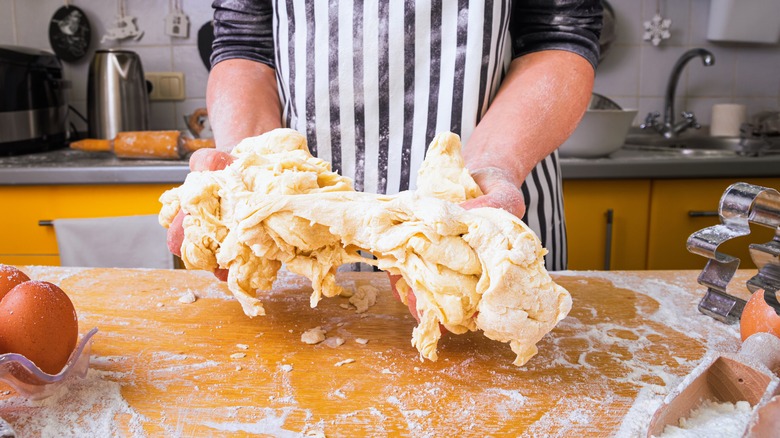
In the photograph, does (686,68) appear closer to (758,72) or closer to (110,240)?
(758,72)

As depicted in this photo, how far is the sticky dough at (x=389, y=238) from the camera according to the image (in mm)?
848

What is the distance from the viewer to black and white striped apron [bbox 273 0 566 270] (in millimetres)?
1343

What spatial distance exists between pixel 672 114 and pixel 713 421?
2388 mm

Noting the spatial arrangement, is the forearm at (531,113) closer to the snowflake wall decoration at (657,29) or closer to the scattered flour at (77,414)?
the scattered flour at (77,414)

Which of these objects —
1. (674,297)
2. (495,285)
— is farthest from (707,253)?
(495,285)

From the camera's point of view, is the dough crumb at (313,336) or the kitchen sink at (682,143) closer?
the dough crumb at (313,336)

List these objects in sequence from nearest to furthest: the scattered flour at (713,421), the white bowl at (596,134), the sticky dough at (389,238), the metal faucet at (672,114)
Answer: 1. the scattered flour at (713,421)
2. the sticky dough at (389,238)
3. the white bowl at (596,134)
4. the metal faucet at (672,114)

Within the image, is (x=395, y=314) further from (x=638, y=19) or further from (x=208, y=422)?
(x=638, y=19)

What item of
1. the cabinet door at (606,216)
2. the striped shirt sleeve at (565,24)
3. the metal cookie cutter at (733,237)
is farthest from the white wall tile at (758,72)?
the metal cookie cutter at (733,237)

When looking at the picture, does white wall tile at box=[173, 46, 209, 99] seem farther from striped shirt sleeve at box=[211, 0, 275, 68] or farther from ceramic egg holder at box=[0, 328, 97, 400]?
ceramic egg holder at box=[0, 328, 97, 400]

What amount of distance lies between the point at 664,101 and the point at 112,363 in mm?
2679

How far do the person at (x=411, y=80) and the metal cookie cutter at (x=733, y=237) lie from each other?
35cm

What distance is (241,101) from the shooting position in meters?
1.40

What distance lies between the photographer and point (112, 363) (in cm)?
95
